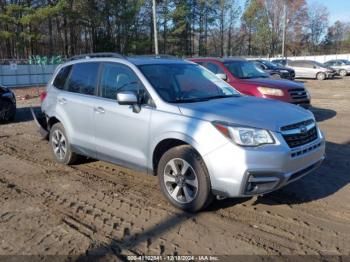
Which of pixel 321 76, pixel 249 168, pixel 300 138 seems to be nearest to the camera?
pixel 249 168

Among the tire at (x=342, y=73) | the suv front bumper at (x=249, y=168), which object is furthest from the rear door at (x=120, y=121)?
the tire at (x=342, y=73)

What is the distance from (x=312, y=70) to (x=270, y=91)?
23.7m

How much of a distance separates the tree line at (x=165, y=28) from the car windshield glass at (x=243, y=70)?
1355 inches

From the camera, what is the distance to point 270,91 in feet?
34.2

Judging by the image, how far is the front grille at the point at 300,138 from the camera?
14.8ft

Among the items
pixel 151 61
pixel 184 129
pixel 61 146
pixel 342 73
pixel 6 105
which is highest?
pixel 151 61

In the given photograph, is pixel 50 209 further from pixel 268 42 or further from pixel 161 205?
pixel 268 42

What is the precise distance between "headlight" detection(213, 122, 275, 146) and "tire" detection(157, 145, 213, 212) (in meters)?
0.48

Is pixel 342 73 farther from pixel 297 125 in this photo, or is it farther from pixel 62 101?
pixel 297 125

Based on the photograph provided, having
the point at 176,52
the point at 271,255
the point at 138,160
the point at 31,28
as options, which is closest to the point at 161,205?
the point at 138,160

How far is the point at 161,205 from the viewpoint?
5.07 meters

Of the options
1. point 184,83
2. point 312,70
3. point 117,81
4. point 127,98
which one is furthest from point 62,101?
point 312,70

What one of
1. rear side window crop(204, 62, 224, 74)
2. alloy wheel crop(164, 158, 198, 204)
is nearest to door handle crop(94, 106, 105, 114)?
alloy wheel crop(164, 158, 198, 204)

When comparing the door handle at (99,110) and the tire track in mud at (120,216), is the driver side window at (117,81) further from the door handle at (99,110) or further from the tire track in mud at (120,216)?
the tire track in mud at (120,216)
